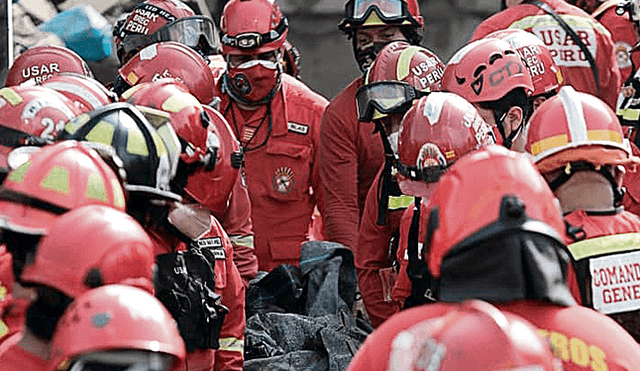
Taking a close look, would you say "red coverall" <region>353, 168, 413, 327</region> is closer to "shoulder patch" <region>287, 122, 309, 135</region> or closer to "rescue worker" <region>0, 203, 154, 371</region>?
"shoulder patch" <region>287, 122, 309, 135</region>

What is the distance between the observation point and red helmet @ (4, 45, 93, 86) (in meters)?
7.63

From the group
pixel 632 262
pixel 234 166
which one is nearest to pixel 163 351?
pixel 632 262

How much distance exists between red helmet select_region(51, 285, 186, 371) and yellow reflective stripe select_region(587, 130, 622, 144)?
2.18m

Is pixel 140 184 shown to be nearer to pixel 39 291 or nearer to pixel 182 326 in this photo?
pixel 182 326

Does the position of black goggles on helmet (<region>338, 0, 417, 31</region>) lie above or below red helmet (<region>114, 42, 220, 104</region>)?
above

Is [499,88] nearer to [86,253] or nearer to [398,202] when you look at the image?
[398,202]

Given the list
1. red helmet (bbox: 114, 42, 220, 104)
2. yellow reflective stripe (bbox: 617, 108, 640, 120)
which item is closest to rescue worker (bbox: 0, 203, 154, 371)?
red helmet (bbox: 114, 42, 220, 104)

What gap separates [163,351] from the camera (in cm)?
299

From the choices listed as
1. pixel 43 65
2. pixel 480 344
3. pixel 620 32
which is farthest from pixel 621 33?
pixel 480 344

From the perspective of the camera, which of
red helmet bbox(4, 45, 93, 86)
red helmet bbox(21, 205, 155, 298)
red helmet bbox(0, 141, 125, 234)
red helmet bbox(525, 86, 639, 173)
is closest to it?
red helmet bbox(21, 205, 155, 298)

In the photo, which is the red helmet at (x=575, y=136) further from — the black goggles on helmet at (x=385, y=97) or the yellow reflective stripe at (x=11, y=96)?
the yellow reflective stripe at (x=11, y=96)

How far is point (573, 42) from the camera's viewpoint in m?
7.64

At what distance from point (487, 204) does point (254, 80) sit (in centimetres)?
546

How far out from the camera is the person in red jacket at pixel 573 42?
764 centimetres
